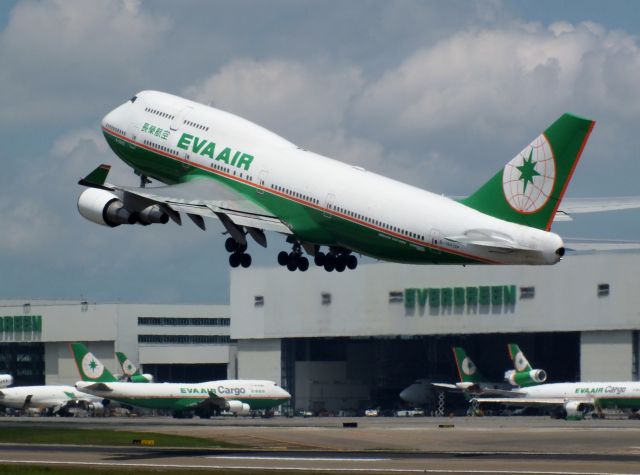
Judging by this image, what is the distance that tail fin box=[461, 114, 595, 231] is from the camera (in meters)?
54.4

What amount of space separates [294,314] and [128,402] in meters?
30.2

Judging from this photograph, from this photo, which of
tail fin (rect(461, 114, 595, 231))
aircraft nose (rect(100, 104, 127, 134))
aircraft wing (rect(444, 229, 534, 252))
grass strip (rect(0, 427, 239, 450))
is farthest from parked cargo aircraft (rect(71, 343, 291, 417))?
tail fin (rect(461, 114, 595, 231))

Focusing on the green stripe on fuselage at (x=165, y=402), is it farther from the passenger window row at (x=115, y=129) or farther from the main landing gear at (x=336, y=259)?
the main landing gear at (x=336, y=259)

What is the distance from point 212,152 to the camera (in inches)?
2628

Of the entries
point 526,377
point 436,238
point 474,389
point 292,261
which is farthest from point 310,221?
point 474,389

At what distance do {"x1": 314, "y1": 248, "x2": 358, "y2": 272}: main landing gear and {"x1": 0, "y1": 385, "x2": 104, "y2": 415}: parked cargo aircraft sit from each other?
73490 millimetres

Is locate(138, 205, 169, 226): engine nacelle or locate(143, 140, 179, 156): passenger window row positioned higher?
locate(143, 140, 179, 156): passenger window row

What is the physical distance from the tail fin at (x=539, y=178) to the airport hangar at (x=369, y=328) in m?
77.5

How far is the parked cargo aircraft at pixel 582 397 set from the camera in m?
116

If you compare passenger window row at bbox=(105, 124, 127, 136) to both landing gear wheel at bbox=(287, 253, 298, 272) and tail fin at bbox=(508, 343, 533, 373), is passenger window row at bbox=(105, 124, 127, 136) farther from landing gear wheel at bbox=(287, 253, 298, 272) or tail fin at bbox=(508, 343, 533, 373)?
tail fin at bbox=(508, 343, 533, 373)

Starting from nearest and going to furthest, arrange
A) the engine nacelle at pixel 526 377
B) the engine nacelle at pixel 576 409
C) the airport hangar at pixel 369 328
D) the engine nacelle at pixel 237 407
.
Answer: the engine nacelle at pixel 576 409 < the engine nacelle at pixel 237 407 < the engine nacelle at pixel 526 377 < the airport hangar at pixel 369 328

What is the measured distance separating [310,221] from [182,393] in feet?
220

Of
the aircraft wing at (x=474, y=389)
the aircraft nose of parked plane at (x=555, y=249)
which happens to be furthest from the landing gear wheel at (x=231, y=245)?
the aircraft wing at (x=474, y=389)

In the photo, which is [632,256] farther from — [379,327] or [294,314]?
[294,314]
